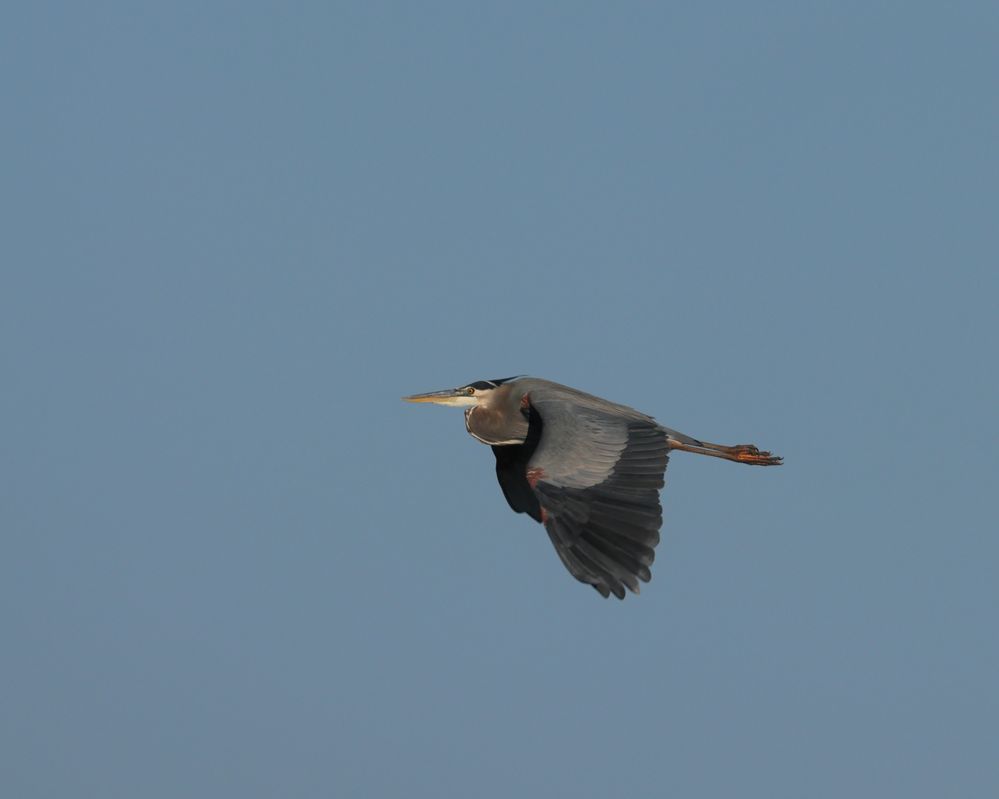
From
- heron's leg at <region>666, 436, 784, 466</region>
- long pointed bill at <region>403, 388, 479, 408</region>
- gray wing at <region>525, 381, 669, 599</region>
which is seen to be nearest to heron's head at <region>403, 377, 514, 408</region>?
long pointed bill at <region>403, 388, 479, 408</region>

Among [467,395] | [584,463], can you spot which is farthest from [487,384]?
[584,463]

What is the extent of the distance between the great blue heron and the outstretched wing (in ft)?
0.03

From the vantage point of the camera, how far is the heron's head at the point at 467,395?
1881 cm

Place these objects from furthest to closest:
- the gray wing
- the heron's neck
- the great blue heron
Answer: the heron's neck, the great blue heron, the gray wing

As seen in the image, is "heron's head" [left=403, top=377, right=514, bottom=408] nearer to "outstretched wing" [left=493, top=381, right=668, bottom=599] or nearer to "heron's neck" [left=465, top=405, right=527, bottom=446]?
"heron's neck" [left=465, top=405, right=527, bottom=446]

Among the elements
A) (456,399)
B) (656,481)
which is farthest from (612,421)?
(456,399)

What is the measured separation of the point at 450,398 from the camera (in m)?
19.3

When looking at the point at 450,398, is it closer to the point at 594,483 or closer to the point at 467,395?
the point at 467,395

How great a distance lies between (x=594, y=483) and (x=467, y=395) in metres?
3.85

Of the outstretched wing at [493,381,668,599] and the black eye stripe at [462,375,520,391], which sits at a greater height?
the black eye stripe at [462,375,520,391]

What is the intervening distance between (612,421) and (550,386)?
1.52 m

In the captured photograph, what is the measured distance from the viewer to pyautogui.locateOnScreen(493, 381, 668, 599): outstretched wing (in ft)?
Answer: 47.9

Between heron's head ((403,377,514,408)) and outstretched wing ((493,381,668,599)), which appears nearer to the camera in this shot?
outstretched wing ((493,381,668,599))

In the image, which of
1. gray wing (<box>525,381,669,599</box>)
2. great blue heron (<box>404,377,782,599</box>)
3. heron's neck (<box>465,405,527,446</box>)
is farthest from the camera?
heron's neck (<box>465,405,527,446</box>)
